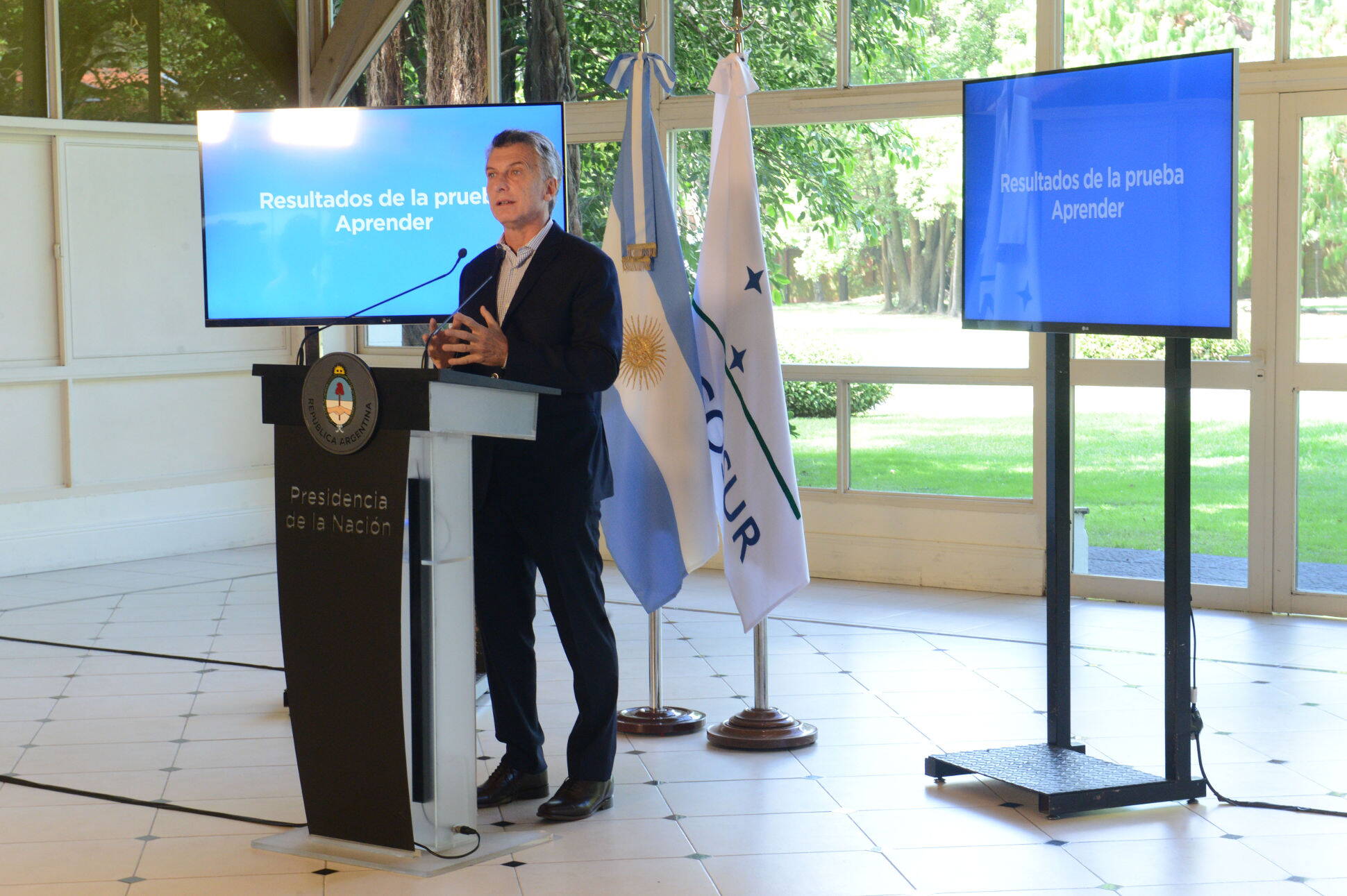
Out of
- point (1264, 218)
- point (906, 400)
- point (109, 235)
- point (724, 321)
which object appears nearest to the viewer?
point (724, 321)

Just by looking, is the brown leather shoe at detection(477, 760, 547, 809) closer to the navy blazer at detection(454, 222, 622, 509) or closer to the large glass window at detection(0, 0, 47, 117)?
the navy blazer at detection(454, 222, 622, 509)

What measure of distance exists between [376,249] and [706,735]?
2025mm

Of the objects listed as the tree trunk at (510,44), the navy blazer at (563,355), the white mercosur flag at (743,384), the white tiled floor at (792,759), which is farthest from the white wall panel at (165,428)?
the navy blazer at (563,355)

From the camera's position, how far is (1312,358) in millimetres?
6078

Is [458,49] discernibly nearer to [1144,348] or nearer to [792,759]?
[1144,348]

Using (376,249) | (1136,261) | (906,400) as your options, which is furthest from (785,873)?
(906,400)

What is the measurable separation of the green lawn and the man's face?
377 centimetres

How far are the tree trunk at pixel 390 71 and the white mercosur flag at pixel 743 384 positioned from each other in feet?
14.3

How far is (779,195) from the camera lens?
734 cm

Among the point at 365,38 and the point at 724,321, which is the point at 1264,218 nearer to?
the point at 724,321

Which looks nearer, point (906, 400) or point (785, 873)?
point (785, 873)

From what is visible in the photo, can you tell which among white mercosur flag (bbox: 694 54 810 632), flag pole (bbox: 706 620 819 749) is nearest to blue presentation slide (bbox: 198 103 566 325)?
white mercosur flag (bbox: 694 54 810 632)

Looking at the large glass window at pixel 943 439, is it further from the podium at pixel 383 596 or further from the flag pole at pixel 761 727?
the podium at pixel 383 596

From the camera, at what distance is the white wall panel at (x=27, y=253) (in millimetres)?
7379
